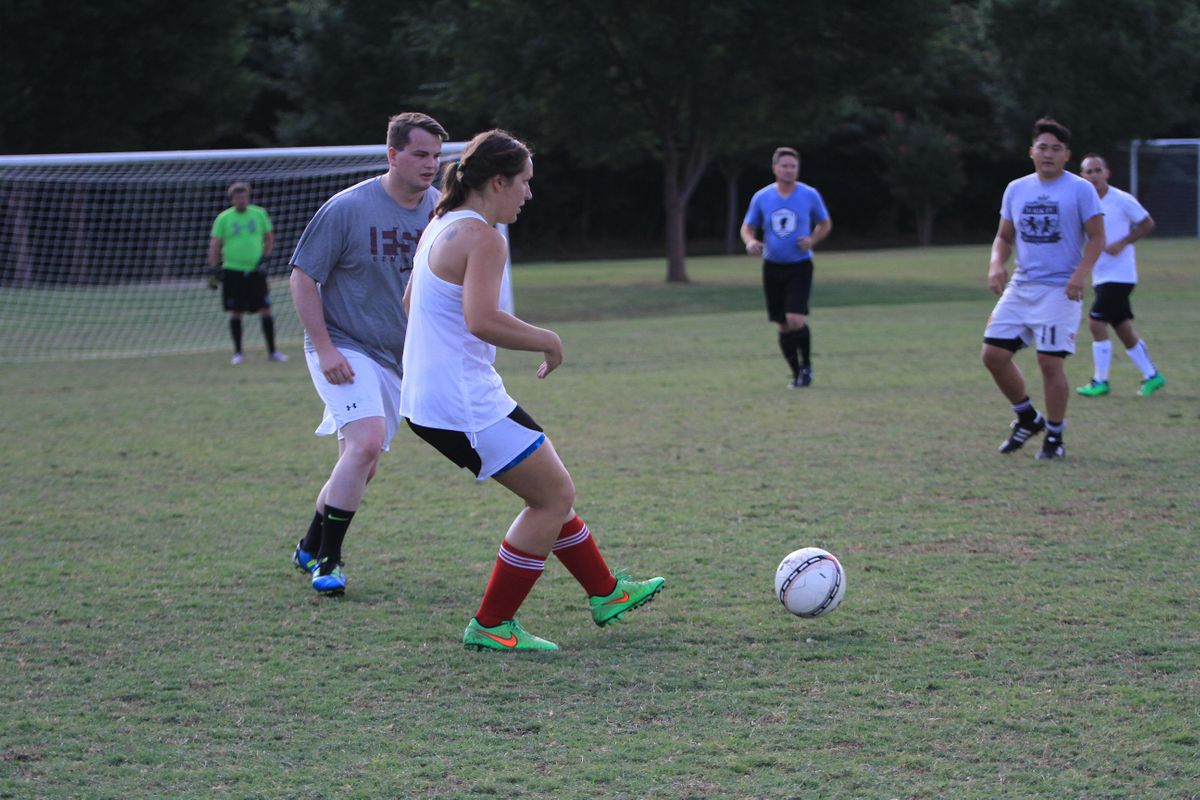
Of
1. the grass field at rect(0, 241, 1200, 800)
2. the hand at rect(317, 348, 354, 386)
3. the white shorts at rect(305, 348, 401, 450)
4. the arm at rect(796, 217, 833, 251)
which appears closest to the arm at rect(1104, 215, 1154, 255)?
the grass field at rect(0, 241, 1200, 800)

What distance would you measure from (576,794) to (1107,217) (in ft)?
29.1

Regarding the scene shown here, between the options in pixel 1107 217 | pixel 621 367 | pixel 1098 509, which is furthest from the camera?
pixel 621 367

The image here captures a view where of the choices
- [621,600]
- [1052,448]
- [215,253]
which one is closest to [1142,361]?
[1052,448]

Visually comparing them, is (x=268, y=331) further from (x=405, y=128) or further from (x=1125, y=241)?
(x=405, y=128)

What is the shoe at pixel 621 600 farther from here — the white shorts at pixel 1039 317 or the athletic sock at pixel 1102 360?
the athletic sock at pixel 1102 360

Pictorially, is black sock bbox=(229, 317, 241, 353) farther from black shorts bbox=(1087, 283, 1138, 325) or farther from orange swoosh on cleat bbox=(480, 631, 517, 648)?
orange swoosh on cleat bbox=(480, 631, 517, 648)

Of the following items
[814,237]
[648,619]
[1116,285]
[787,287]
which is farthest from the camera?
[787,287]

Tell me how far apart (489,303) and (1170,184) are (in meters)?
40.1

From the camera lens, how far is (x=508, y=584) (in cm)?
470

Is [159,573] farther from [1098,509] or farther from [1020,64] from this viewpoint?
[1020,64]

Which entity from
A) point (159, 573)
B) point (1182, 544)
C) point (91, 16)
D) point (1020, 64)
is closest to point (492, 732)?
point (159, 573)

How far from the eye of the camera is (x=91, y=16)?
96.5 ft

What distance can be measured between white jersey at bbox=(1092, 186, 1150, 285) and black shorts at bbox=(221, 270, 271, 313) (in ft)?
29.3

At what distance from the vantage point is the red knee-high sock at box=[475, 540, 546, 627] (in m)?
4.70
